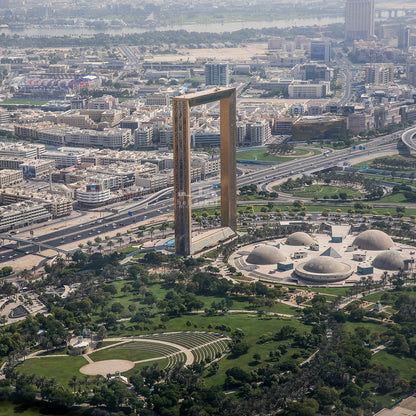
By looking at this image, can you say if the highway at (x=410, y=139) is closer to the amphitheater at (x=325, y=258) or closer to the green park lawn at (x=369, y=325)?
the amphitheater at (x=325, y=258)

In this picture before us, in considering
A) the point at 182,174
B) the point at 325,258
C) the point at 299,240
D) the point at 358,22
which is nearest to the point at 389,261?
the point at 325,258

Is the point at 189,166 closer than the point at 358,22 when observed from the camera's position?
Yes

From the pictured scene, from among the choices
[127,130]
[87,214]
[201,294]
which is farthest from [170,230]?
[127,130]

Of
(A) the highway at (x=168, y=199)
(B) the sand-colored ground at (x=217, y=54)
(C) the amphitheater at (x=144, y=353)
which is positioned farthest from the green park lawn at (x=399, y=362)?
(B) the sand-colored ground at (x=217, y=54)

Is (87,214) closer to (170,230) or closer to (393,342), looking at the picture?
(170,230)

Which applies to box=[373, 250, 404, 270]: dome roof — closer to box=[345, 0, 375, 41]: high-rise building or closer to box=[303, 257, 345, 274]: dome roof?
box=[303, 257, 345, 274]: dome roof

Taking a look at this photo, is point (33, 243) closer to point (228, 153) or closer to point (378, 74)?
point (228, 153)
